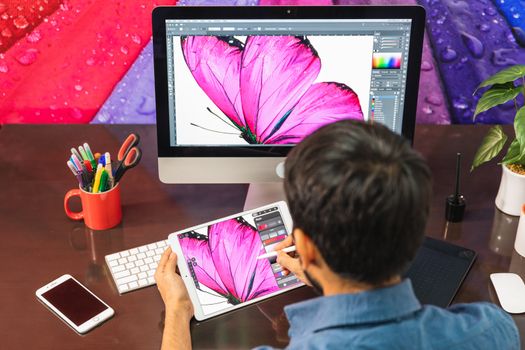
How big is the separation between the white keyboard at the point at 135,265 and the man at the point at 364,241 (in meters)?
0.51

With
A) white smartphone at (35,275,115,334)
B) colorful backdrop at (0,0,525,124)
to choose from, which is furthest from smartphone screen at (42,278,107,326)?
colorful backdrop at (0,0,525,124)

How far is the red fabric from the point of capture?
1832mm

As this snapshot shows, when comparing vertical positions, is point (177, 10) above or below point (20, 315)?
above

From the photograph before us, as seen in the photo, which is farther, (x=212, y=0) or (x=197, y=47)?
(x=212, y=0)

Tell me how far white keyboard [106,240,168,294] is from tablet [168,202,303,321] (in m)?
0.06

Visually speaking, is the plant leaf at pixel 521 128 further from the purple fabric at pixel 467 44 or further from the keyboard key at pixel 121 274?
the keyboard key at pixel 121 274

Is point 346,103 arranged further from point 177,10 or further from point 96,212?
point 96,212

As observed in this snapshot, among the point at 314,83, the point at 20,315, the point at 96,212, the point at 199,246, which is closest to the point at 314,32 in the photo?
the point at 314,83

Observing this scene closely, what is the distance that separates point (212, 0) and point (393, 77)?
24.6 inches

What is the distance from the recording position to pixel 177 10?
1.40 metres

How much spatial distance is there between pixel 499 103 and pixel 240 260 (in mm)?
689

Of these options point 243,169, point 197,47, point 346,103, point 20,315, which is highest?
point 197,47

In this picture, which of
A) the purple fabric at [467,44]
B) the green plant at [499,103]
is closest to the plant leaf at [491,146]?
the green plant at [499,103]

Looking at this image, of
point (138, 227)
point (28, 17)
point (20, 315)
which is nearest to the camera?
point (20, 315)
